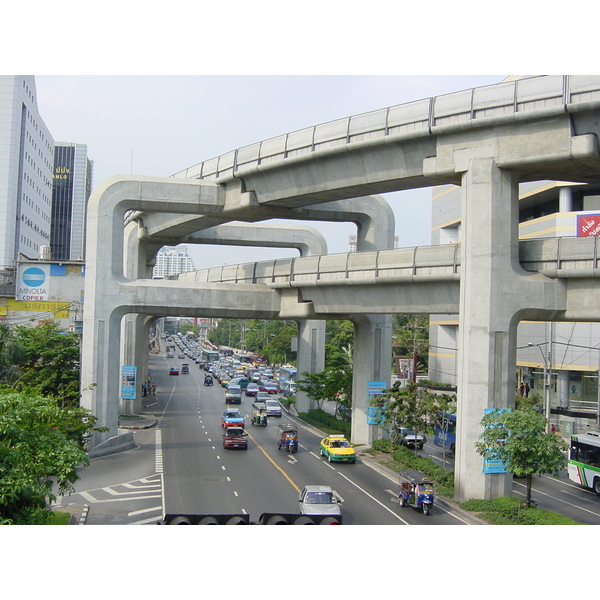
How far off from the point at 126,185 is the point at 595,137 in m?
25.1

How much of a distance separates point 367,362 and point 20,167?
249ft

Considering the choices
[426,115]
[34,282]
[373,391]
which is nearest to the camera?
[426,115]

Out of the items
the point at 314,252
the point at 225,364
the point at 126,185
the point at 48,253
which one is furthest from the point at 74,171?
the point at 126,185

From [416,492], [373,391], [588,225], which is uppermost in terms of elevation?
[588,225]

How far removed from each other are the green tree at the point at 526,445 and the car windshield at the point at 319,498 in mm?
6105

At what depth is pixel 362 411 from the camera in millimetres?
42188

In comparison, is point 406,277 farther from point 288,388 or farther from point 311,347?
point 288,388

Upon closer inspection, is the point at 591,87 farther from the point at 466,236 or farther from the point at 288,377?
the point at 288,377

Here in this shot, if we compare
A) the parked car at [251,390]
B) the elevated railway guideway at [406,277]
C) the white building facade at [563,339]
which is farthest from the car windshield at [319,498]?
the parked car at [251,390]

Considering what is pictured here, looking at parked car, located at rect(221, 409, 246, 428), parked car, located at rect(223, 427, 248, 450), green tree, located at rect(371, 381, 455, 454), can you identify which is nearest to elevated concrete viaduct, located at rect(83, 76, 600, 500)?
green tree, located at rect(371, 381, 455, 454)

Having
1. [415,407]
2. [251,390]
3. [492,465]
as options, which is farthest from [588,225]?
[251,390]

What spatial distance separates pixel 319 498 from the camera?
79.4 feet

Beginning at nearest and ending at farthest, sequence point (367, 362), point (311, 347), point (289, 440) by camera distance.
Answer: point (289, 440)
point (367, 362)
point (311, 347)

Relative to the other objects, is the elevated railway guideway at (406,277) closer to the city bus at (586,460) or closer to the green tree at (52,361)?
the city bus at (586,460)
